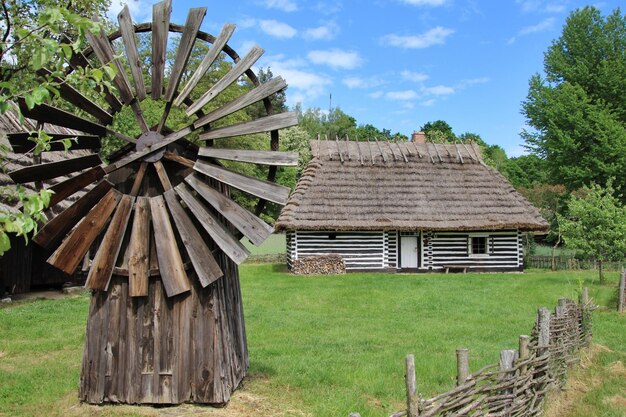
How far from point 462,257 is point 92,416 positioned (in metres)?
A: 19.8

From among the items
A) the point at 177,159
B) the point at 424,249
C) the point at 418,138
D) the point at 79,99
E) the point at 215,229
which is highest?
the point at 418,138

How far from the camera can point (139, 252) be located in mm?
6441

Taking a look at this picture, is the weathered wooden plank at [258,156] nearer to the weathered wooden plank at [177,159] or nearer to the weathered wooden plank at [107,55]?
the weathered wooden plank at [177,159]

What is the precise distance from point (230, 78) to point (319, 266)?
16.2 m

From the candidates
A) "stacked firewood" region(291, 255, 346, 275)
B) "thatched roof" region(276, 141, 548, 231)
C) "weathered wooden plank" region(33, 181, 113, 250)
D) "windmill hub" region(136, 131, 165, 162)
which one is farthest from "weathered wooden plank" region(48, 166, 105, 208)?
"stacked firewood" region(291, 255, 346, 275)

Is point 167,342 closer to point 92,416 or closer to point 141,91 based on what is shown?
point 92,416

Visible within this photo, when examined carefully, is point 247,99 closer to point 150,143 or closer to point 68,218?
point 150,143

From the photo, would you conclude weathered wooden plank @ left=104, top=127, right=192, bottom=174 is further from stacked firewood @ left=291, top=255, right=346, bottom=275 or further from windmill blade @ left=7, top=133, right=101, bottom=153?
stacked firewood @ left=291, top=255, right=346, bottom=275

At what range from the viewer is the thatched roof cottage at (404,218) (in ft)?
74.7

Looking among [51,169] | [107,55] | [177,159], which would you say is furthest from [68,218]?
[107,55]

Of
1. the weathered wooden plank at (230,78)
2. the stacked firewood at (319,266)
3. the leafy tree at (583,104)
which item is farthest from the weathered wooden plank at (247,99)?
the leafy tree at (583,104)

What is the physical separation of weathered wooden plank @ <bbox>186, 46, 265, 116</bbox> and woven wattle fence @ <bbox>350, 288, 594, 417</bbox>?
156 inches

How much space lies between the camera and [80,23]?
3148 millimetres

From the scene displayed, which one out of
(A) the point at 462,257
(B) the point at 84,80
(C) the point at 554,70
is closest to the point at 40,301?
(B) the point at 84,80
